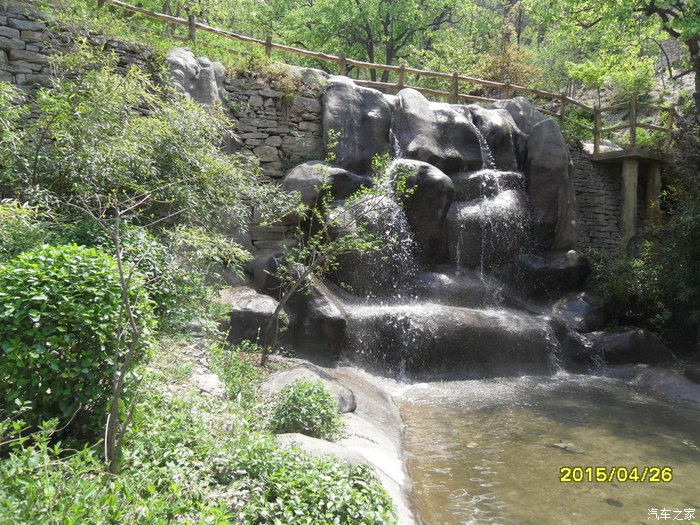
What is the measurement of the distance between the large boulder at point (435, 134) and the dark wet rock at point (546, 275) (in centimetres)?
240

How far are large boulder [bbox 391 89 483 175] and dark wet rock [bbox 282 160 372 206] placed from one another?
1.63 metres

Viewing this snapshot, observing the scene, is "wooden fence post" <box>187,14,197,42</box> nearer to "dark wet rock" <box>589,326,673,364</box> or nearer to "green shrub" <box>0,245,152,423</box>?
"green shrub" <box>0,245,152,423</box>

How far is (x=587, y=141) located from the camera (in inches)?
548

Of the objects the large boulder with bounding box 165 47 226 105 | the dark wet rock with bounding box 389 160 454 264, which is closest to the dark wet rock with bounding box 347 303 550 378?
the dark wet rock with bounding box 389 160 454 264

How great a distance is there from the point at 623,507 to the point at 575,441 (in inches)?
58.0

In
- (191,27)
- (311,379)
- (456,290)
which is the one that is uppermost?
(191,27)

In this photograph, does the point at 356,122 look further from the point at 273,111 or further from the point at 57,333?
the point at 57,333

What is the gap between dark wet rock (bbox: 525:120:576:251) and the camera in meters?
11.9

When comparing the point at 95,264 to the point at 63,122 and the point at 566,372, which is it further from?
the point at 566,372

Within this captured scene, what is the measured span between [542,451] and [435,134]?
7.46m

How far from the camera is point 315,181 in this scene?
30.4 feet

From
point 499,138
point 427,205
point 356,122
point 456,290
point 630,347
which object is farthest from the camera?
point 499,138

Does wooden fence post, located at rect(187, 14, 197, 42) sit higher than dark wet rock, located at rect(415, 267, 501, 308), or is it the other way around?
wooden fence post, located at rect(187, 14, 197, 42)
